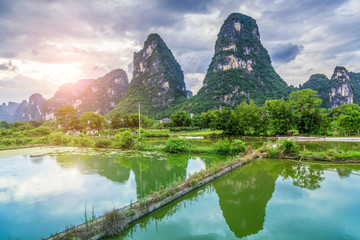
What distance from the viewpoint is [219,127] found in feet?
118

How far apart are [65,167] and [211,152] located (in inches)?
442

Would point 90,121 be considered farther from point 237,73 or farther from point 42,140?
point 237,73

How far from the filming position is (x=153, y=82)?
125 meters

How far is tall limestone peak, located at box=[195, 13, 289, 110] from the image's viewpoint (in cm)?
8794

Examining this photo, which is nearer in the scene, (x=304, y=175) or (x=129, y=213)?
(x=129, y=213)

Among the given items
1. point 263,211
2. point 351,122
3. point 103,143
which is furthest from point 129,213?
point 351,122

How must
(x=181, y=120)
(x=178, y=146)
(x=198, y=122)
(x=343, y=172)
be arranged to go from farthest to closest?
(x=181, y=120)
(x=198, y=122)
(x=178, y=146)
(x=343, y=172)

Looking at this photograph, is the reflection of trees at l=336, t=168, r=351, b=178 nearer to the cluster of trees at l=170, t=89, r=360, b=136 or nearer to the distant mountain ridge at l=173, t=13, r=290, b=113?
the cluster of trees at l=170, t=89, r=360, b=136

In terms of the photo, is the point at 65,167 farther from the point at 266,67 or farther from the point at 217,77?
the point at 266,67

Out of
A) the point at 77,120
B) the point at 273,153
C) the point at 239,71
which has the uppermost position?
the point at 239,71

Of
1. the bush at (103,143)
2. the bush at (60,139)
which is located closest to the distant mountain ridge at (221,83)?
the bush at (60,139)

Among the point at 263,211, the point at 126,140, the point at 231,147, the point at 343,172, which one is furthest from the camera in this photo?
the point at 126,140

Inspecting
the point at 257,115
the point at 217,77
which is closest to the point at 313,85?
the point at 217,77

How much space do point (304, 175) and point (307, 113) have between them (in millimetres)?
20838
